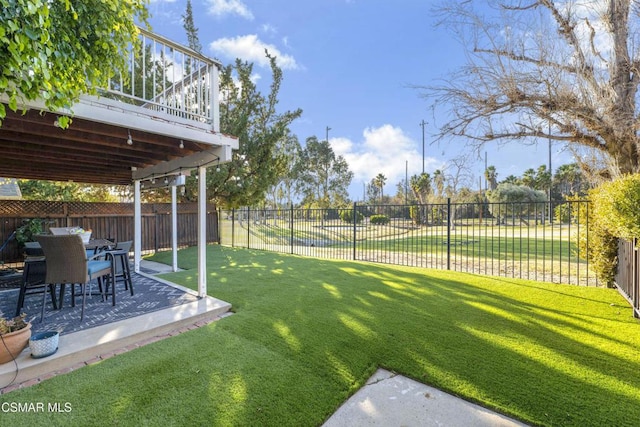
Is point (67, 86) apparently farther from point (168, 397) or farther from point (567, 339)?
point (567, 339)

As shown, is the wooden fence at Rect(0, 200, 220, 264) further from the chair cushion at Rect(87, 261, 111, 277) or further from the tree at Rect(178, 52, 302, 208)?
the chair cushion at Rect(87, 261, 111, 277)

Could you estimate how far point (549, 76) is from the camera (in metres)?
4.18

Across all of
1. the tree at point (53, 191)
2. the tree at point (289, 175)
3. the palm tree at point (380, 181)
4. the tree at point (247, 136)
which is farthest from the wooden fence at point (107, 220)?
the palm tree at point (380, 181)

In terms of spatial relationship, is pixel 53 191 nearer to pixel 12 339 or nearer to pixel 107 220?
pixel 107 220

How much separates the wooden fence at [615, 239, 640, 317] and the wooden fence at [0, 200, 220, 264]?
28.2 ft

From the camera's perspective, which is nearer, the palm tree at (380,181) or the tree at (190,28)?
the tree at (190,28)

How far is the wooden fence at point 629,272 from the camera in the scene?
3.34 meters

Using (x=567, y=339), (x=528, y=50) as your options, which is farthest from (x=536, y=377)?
(x=528, y=50)

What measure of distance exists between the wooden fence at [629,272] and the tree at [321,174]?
1064 inches

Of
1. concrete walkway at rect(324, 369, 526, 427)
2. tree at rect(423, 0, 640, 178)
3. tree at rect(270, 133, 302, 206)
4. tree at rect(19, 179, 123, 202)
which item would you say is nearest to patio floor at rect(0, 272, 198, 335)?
concrete walkway at rect(324, 369, 526, 427)

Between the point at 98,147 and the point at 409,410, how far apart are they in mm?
5507

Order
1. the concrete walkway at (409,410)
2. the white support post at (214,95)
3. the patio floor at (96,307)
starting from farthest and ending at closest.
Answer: the white support post at (214,95)
the patio floor at (96,307)
the concrete walkway at (409,410)

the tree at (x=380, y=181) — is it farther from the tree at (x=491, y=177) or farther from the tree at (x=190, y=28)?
the tree at (x=190, y=28)

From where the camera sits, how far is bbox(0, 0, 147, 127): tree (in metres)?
1.57
